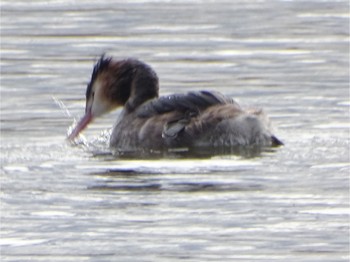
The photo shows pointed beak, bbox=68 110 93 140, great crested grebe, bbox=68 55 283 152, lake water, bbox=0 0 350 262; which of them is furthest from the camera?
pointed beak, bbox=68 110 93 140

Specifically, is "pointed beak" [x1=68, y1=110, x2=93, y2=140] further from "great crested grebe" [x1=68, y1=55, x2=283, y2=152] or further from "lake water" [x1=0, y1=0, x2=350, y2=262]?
"lake water" [x1=0, y1=0, x2=350, y2=262]

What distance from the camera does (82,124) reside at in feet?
52.2

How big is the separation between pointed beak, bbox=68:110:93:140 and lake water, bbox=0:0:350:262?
140 millimetres

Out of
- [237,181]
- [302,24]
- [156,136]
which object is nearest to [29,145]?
[156,136]

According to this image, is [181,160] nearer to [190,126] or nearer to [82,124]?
[190,126]

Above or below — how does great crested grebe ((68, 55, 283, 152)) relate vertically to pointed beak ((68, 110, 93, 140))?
above

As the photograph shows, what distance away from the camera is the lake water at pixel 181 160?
11172mm

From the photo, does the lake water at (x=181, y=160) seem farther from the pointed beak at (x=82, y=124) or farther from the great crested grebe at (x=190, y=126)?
the great crested grebe at (x=190, y=126)

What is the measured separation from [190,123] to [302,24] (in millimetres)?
9223

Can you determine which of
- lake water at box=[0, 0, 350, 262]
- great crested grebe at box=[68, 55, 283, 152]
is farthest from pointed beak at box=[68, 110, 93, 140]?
lake water at box=[0, 0, 350, 262]

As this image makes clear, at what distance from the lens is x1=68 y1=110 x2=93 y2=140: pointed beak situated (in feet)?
50.6

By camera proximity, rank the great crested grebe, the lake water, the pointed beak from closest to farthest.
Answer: the lake water, the great crested grebe, the pointed beak

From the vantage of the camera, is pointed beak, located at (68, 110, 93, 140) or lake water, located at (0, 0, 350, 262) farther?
pointed beak, located at (68, 110, 93, 140)

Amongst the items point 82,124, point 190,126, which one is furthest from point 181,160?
point 82,124
